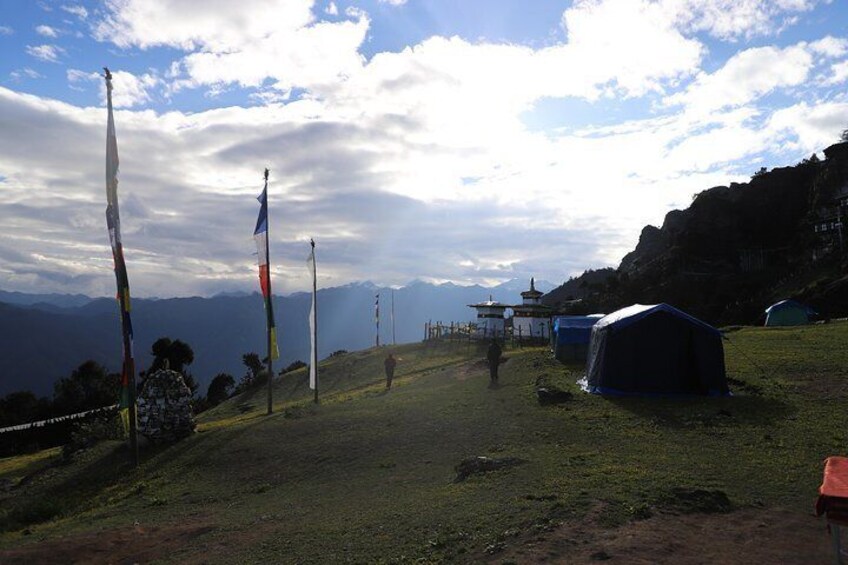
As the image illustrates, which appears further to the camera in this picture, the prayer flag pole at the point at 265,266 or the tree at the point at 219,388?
the tree at the point at 219,388

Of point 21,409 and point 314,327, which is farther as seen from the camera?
point 21,409

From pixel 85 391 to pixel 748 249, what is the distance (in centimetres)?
8465

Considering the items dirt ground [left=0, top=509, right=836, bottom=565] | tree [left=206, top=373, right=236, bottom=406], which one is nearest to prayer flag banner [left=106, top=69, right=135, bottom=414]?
dirt ground [left=0, top=509, right=836, bottom=565]

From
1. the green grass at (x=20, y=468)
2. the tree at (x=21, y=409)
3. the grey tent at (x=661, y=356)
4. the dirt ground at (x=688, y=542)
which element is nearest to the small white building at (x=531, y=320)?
the grey tent at (x=661, y=356)

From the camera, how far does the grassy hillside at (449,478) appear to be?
9.44 meters

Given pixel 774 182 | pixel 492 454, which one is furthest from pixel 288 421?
pixel 774 182

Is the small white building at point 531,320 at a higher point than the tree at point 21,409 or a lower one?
higher

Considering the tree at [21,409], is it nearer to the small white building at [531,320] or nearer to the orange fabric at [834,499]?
the small white building at [531,320]

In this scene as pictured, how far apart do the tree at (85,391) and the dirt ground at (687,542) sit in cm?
7376

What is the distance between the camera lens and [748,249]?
81.7 m

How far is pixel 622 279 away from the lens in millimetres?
86938

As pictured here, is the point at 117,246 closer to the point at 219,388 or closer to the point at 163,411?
the point at 163,411

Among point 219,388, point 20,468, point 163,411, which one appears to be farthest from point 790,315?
point 219,388

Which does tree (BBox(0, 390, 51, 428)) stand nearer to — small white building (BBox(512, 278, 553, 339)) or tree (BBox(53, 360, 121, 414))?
tree (BBox(53, 360, 121, 414))
